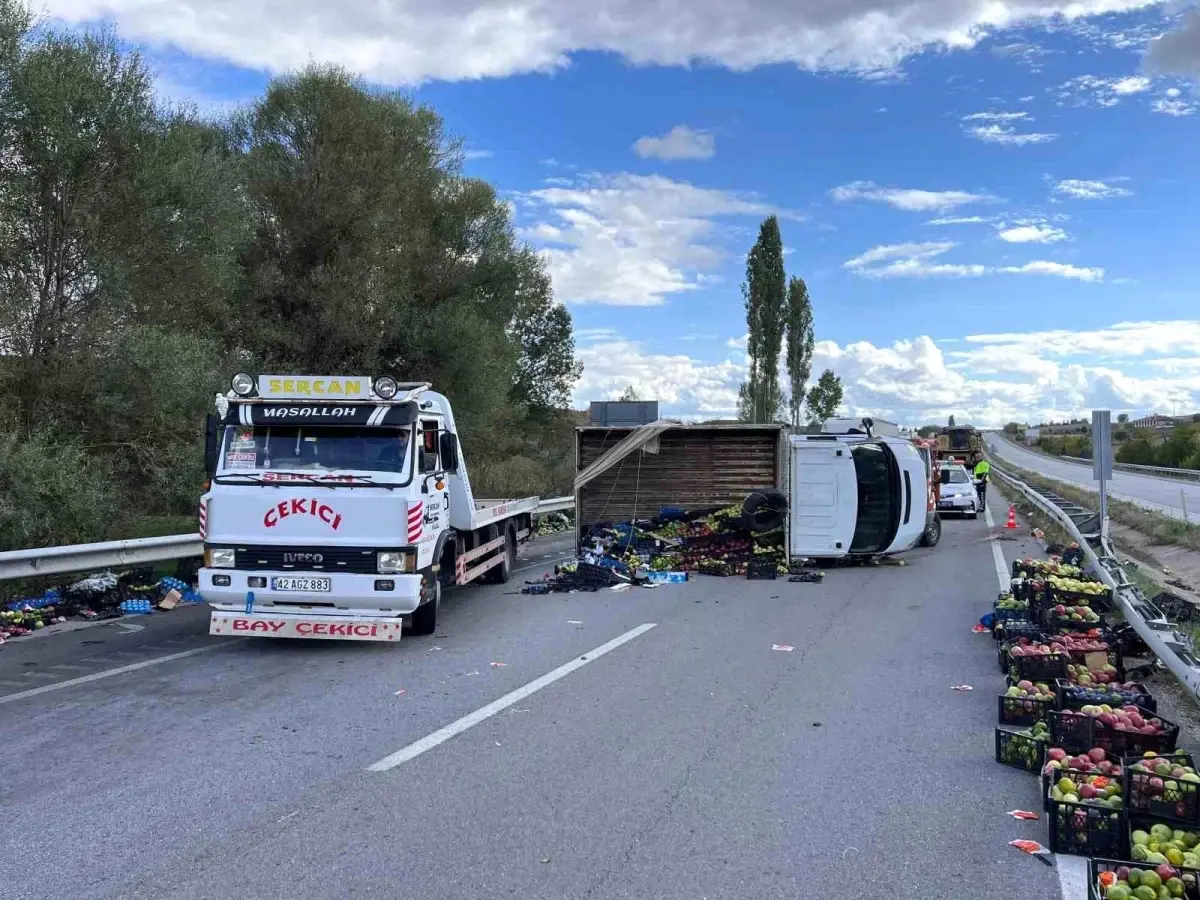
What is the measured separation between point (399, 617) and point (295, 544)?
1169 millimetres

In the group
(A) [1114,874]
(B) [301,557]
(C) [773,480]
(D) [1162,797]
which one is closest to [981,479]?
(C) [773,480]

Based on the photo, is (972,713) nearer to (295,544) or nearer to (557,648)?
(557,648)

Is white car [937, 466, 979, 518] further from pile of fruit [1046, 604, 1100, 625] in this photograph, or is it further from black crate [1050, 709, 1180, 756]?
black crate [1050, 709, 1180, 756]

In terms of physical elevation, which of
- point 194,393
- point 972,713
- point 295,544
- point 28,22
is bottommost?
point 972,713

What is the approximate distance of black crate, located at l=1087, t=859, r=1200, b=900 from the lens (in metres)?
3.43

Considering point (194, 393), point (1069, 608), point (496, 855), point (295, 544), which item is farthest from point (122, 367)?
point (1069, 608)

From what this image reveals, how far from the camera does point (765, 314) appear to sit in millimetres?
43906

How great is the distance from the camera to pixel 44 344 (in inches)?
525

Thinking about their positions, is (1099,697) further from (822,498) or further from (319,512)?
(822,498)

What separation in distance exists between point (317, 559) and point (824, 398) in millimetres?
46385

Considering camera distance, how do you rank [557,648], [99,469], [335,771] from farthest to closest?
[99,469]
[557,648]
[335,771]

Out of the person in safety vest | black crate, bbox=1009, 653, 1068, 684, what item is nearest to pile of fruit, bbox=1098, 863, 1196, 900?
black crate, bbox=1009, 653, 1068, 684

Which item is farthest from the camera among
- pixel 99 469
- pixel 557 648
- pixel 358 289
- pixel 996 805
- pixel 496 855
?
pixel 358 289

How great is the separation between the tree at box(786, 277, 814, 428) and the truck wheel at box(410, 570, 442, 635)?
37209 mm
